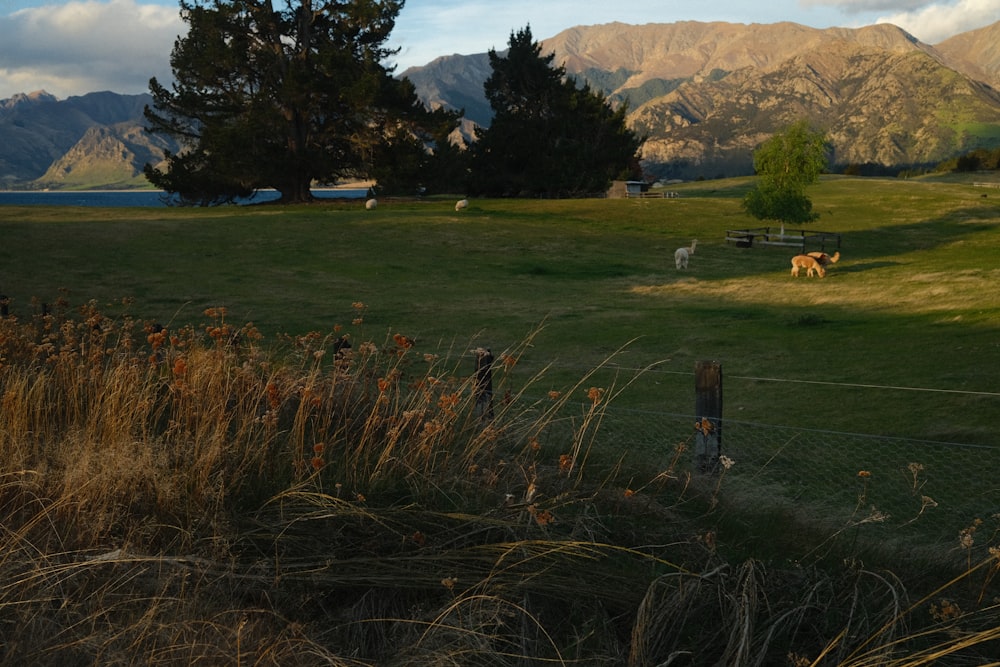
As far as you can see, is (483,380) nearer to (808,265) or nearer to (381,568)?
(381,568)

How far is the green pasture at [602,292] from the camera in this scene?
14.6 m

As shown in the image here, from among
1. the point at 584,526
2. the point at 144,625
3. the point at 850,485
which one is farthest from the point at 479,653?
the point at 850,485

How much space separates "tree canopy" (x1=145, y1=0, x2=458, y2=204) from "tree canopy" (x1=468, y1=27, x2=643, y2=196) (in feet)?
46.5

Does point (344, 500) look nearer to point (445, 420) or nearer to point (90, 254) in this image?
point (445, 420)

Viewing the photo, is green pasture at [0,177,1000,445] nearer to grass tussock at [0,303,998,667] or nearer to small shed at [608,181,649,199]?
grass tussock at [0,303,998,667]

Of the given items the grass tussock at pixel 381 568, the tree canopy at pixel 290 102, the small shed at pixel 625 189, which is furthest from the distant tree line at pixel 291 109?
the grass tussock at pixel 381 568

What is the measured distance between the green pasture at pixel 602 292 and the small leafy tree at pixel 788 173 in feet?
11.9

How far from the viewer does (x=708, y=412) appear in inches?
324

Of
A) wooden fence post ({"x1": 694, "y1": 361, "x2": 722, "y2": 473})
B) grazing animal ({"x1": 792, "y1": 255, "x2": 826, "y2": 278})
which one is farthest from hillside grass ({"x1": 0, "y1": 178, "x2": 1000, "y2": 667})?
grazing animal ({"x1": 792, "y1": 255, "x2": 826, "y2": 278})

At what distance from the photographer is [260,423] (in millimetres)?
5930

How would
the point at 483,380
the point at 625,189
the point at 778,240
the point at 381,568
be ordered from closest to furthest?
the point at 381,568 → the point at 483,380 → the point at 778,240 → the point at 625,189

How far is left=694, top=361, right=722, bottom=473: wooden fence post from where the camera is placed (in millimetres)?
8016

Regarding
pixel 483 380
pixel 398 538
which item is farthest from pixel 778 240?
pixel 398 538

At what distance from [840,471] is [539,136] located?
69420 mm
